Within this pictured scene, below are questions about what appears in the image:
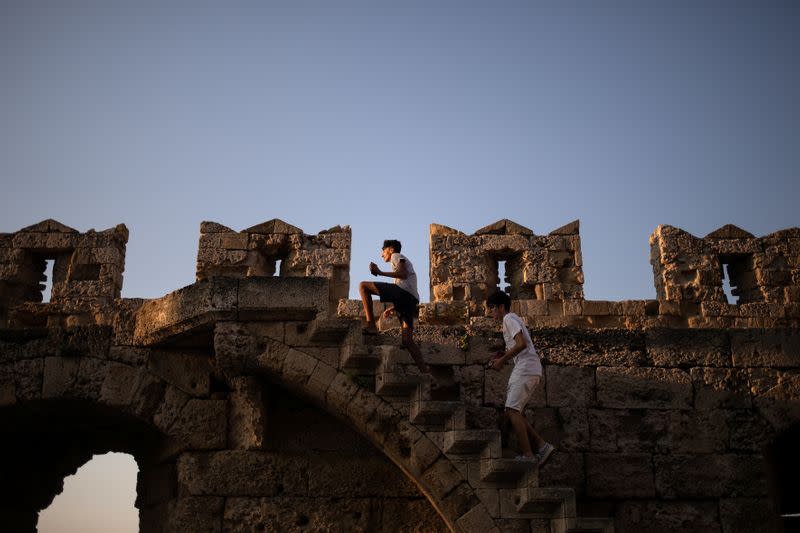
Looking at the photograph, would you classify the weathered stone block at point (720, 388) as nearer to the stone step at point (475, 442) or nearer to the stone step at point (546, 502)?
the stone step at point (546, 502)

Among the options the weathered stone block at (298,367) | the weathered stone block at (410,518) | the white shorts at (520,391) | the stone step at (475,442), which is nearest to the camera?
the stone step at (475,442)

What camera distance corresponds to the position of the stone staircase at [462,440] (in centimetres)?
791

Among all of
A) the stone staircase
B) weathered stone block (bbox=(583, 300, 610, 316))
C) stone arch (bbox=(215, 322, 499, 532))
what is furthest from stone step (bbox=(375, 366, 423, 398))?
weathered stone block (bbox=(583, 300, 610, 316))

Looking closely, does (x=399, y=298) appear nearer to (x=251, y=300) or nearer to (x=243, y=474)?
(x=251, y=300)

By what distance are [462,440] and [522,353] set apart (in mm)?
1104

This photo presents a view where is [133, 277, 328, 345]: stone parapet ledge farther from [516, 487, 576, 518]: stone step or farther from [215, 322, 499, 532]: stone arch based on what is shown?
[516, 487, 576, 518]: stone step

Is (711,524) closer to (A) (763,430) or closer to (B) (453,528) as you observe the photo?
(A) (763,430)

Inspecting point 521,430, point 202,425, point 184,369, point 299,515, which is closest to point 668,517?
point 521,430

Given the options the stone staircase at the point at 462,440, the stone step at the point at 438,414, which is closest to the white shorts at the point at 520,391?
the stone staircase at the point at 462,440

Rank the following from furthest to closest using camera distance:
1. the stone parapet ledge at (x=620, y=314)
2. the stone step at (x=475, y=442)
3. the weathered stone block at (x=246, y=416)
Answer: the stone parapet ledge at (x=620, y=314), the weathered stone block at (x=246, y=416), the stone step at (x=475, y=442)

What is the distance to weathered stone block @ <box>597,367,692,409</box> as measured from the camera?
32.3 ft

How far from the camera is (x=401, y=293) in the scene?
29.2 feet

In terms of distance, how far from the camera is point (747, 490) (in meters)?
9.57

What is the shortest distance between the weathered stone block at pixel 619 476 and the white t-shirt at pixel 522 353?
1799 millimetres
